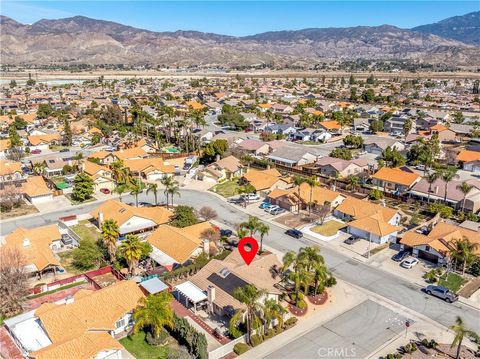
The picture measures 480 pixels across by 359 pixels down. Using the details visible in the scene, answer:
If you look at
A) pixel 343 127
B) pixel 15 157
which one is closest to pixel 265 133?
pixel 343 127

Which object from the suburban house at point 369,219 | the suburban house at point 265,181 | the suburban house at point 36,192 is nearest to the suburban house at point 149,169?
the suburban house at point 36,192

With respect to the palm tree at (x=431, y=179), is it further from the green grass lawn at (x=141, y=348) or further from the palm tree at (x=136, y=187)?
the green grass lawn at (x=141, y=348)

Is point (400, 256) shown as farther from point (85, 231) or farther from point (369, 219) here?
point (85, 231)

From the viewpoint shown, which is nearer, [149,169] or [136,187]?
[136,187]

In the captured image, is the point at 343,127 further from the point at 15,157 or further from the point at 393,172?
the point at 15,157

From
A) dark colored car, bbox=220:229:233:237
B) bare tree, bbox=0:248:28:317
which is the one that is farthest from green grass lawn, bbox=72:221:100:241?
dark colored car, bbox=220:229:233:237

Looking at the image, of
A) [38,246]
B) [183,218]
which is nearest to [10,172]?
[38,246]
